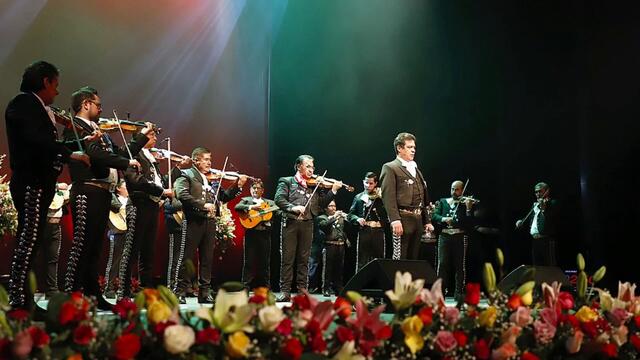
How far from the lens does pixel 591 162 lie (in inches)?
384

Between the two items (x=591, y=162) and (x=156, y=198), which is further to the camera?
(x=591, y=162)

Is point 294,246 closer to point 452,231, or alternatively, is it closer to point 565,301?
point 452,231

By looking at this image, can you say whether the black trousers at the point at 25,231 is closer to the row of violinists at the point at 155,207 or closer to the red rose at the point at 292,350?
the row of violinists at the point at 155,207

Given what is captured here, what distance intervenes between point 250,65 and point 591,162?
5119 millimetres

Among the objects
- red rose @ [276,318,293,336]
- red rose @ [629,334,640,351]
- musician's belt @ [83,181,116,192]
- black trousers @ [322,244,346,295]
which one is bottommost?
black trousers @ [322,244,346,295]

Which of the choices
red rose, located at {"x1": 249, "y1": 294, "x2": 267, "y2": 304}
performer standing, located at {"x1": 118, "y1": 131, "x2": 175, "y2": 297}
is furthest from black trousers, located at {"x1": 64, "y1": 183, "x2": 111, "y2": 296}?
red rose, located at {"x1": 249, "y1": 294, "x2": 267, "y2": 304}

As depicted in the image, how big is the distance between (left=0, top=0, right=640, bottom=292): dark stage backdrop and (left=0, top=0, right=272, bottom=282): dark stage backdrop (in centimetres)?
2

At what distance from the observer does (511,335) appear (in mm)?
2109

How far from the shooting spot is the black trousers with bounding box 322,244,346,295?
10055 mm

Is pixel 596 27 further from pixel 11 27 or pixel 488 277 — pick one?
pixel 488 277

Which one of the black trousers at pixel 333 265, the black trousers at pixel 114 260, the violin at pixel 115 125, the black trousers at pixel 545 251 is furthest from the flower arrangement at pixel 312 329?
the black trousers at pixel 545 251

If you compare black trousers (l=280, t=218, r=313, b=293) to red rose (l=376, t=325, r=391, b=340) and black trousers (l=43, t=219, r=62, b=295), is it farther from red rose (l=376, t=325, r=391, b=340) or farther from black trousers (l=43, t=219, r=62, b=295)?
red rose (l=376, t=325, r=391, b=340)

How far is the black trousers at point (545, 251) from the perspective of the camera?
32.7 ft

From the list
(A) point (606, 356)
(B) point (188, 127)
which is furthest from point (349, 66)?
(A) point (606, 356)
